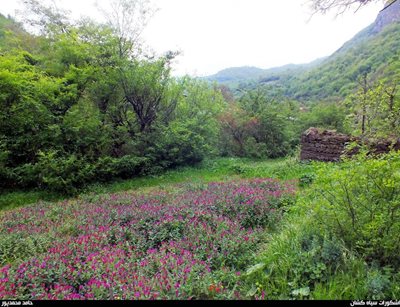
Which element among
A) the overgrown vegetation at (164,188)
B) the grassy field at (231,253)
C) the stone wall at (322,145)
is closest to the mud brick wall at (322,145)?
the stone wall at (322,145)

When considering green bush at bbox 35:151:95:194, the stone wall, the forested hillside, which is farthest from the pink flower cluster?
the stone wall

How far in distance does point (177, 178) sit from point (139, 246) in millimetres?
7217

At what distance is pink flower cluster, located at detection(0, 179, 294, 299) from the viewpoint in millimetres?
2635

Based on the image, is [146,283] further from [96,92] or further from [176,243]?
[96,92]

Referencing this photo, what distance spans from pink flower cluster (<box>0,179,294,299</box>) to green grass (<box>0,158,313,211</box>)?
222 centimetres

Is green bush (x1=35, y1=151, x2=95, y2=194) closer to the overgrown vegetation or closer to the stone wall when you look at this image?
the overgrown vegetation

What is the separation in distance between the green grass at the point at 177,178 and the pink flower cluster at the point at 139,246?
7.28 ft

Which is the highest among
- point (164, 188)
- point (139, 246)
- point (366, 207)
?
point (366, 207)

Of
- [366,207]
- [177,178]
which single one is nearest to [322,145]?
[177,178]

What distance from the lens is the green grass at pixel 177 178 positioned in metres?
8.40

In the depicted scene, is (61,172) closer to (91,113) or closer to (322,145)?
(91,113)

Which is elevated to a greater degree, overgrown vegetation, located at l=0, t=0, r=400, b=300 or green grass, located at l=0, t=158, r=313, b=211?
overgrown vegetation, located at l=0, t=0, r=400, b=300

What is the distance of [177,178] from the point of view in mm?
11047

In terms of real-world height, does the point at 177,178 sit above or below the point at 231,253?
below
